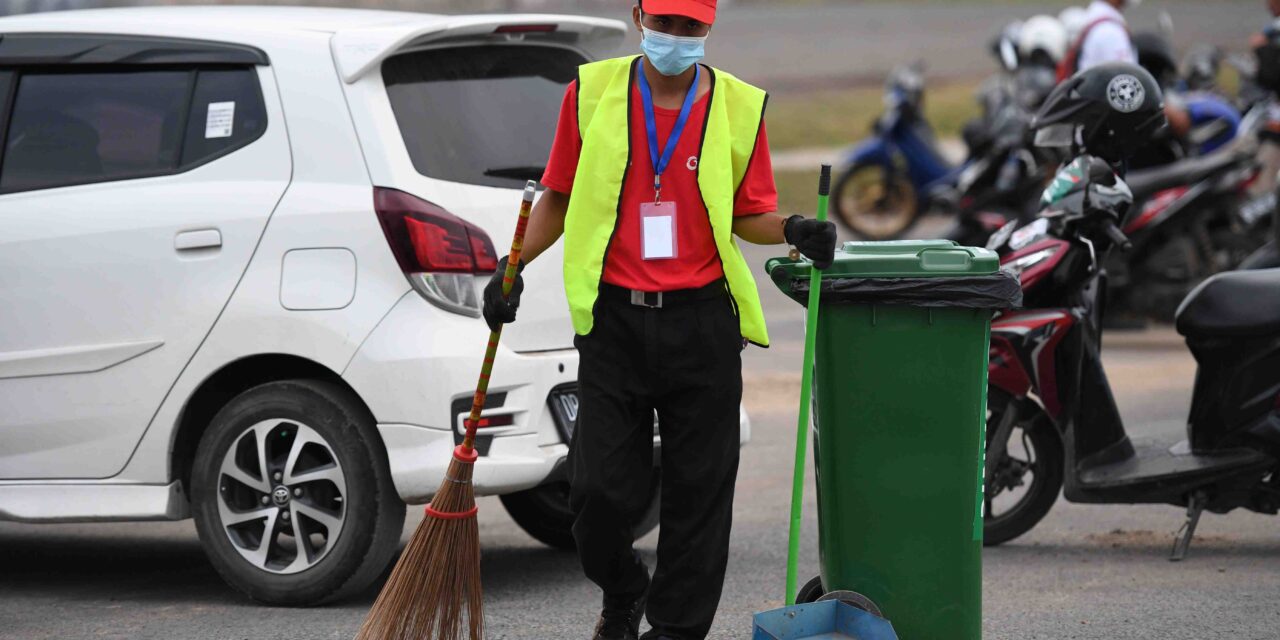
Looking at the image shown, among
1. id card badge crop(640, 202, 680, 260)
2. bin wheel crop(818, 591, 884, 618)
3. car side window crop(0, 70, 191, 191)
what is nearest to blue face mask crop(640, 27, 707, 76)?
id card badge crop(640, 202, 680, 260)

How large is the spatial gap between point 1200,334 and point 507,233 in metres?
2.50

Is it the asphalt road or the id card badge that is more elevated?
the id card badge

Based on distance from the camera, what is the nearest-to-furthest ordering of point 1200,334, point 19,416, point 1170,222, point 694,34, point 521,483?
point 694,34
point 521,483
point 19,416
point 1200,334
point 1170,222

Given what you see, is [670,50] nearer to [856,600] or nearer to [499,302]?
[499,302]

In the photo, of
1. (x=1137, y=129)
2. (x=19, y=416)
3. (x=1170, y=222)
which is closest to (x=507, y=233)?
(x=19, y=416)

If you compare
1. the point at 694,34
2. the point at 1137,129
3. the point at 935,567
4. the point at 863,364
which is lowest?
the point at 935,567

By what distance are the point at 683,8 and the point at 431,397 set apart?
1.53 metres

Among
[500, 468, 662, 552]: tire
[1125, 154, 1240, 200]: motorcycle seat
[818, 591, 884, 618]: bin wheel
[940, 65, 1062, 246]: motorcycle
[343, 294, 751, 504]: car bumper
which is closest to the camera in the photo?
[818, 591, 884, 618]: bin wheel

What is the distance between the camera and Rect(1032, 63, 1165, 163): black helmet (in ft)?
20.5

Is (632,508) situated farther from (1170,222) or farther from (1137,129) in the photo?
(1170,222)

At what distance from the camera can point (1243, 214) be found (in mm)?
11070

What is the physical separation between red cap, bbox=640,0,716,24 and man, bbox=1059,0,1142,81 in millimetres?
6045

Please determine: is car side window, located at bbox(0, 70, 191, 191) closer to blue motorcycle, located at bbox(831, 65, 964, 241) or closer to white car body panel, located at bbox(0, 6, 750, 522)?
white car body panel, located at bbox(0, 6, 750, 522)

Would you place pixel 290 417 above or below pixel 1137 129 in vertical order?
below
